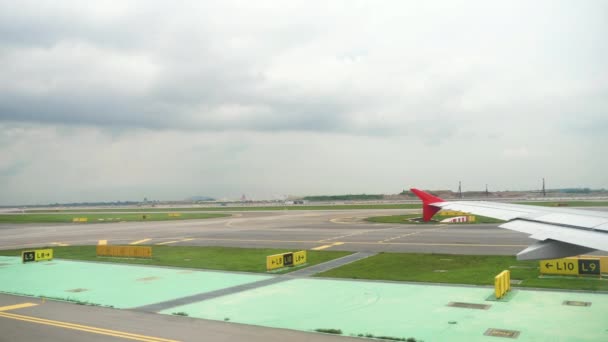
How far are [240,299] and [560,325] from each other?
44.2 feet

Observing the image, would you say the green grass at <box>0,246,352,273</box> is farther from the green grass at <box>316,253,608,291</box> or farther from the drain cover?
the drain cover

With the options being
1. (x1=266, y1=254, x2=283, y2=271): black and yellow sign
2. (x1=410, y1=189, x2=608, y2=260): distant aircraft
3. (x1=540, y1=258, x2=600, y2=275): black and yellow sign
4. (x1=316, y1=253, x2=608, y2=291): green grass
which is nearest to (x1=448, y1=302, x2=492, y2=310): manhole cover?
(x1=316, y1=253, x2=608, y2=291): green grass

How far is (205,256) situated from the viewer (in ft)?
118

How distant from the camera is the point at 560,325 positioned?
15422 mm

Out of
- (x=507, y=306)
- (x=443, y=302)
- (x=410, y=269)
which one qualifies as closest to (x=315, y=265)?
(x=410, y=269)

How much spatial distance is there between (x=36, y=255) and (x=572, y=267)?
38212mm

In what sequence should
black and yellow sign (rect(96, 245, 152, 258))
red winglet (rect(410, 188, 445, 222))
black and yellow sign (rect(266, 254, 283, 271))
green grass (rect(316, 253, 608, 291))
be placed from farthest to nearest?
black and yellow sign (rect(96, 245, 152, 258)) → black and yellow sign (rect(266, 254, 283, 271)) → green grass (rect(316, 253, 608, 291)) → red winglet (rect(410, 188, 445, 222))

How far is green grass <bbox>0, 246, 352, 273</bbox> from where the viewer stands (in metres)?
31.2

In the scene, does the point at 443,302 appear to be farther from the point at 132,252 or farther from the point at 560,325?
the point at 132,252

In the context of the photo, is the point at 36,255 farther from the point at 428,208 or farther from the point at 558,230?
the point at 558,230

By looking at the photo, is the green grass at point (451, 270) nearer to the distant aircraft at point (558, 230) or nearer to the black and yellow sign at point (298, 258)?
the black and yellow sign at point (298, 258)

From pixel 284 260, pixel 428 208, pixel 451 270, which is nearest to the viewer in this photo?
pixel 428 208

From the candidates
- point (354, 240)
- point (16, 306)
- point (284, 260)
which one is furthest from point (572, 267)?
point (16, 306)

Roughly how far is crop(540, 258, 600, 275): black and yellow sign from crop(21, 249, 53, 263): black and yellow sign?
119ft
